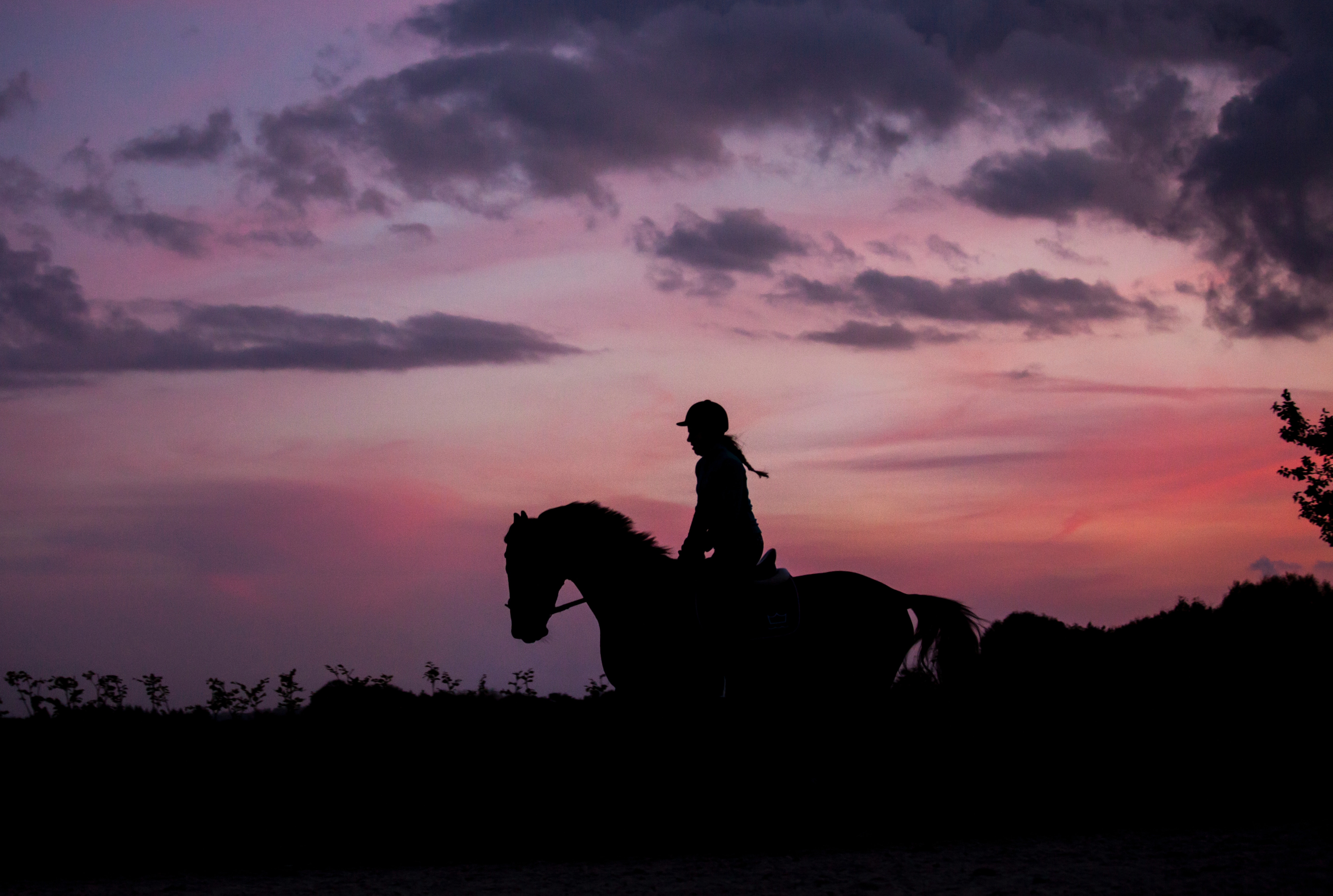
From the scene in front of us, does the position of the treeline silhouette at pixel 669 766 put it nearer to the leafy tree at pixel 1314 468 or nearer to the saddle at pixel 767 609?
the saddle at pixel 767 609

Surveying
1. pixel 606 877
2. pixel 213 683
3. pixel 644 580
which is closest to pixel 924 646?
pixel 644 580

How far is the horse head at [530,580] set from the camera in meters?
10.9

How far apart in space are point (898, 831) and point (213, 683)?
8157 millimetres

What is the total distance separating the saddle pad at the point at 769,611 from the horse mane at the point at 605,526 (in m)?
1.05

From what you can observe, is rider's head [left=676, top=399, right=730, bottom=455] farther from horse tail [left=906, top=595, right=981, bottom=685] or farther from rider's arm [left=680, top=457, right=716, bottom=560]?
horse tail [left=906, top=595, right=981, bottom=685]

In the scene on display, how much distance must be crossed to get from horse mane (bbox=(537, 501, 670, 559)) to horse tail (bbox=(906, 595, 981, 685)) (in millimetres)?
2816

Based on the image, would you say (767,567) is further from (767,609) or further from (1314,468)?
(1314,468)

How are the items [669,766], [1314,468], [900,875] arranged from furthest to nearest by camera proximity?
[1314,468], [669,766], [900,875]

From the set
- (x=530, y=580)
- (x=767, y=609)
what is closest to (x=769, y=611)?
(x=767, y=609)

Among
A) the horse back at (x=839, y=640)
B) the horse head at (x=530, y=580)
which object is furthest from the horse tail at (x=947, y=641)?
the horse head at (x=530, y=580)

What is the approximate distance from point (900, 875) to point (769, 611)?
2.67 meters

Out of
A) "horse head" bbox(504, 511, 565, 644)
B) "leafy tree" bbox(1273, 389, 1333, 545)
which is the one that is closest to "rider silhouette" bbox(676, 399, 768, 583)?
"horse head" bbox(504, 511, 565, 644)

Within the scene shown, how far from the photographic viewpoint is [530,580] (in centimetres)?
1085

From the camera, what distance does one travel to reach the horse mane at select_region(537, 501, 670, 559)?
11.1 m
